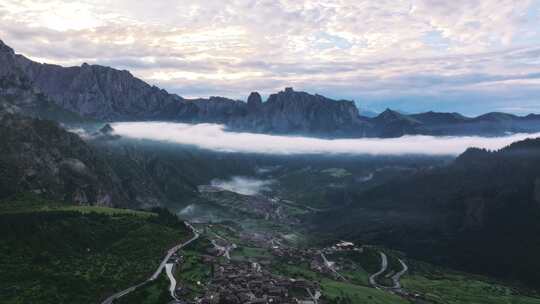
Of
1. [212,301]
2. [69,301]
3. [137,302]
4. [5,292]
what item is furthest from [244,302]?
[5,292]

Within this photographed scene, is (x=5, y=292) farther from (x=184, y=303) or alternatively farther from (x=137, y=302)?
(x=184, y=303)

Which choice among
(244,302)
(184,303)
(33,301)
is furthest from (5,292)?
(244,302)

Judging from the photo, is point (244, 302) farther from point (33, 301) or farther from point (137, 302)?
point (33, 301)

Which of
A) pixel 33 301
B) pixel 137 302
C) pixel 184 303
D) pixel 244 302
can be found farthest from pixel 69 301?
pixel 244 302

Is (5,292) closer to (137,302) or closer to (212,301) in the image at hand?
(137,302)

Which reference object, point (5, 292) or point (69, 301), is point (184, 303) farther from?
point (5, 292)

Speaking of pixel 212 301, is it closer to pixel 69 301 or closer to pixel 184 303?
pixel 184 303

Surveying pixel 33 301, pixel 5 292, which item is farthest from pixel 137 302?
pixel 5 292
